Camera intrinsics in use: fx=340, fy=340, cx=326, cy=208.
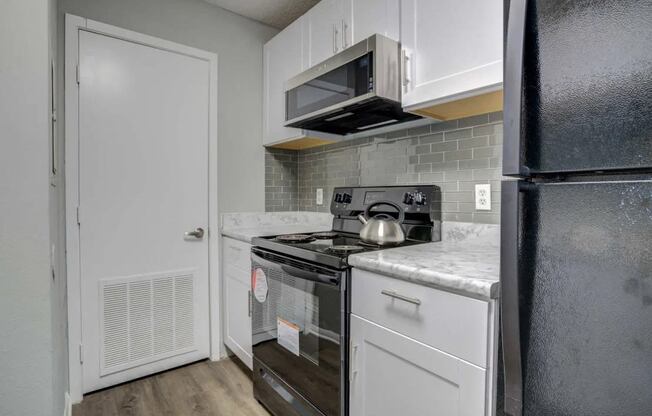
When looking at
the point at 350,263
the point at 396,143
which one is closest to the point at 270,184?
the point at 396,143

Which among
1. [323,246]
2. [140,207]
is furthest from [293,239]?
[140,207]

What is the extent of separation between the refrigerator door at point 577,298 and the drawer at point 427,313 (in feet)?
0.54

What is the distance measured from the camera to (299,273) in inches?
59.1

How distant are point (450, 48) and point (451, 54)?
0.08 ft

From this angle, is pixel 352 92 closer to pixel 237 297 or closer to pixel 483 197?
pixel 483 197

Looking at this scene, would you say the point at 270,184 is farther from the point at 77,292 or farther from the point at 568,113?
the point at 568,113

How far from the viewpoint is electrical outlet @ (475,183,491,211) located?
1571mm

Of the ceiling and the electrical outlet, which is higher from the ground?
the ceiling

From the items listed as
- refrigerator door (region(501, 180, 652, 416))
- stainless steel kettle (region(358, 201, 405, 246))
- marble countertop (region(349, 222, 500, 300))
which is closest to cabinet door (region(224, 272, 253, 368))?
stainless steel kettle (region(358, 201, 405, 246))

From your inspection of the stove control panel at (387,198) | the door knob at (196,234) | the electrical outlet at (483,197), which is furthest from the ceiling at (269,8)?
the electrical outlet at (483,197)

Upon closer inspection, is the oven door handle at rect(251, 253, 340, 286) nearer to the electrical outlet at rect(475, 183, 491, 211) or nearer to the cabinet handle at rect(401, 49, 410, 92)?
the electrical outlet at rect(475, 183, 491, 211)

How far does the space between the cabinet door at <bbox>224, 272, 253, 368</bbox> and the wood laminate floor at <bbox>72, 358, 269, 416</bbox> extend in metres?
0.15

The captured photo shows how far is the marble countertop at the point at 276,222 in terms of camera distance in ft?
7.90

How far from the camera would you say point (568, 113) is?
0.65 meters
